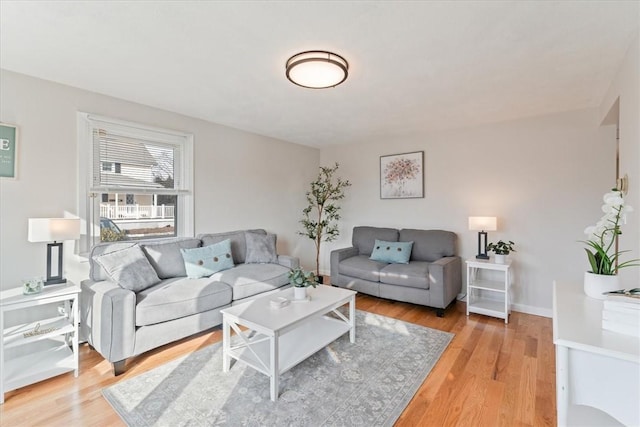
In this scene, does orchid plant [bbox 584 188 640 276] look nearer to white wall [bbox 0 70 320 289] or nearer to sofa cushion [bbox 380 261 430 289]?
sofa cushion [bbox 380 261 430 289]

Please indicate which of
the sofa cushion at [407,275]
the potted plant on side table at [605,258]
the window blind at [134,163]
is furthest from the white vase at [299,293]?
the window blind at [134,163]

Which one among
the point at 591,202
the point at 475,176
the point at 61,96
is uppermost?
the point at 61,96

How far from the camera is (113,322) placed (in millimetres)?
2189

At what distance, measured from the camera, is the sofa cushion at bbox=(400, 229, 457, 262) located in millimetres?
3873

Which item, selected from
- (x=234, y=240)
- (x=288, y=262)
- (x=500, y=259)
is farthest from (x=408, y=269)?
(x=234, y=240)

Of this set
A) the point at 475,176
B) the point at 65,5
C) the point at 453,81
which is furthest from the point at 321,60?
the point at 475,176

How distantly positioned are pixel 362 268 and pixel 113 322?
2.71 m

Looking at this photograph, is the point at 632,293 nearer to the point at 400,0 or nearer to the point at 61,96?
the point at 400,0

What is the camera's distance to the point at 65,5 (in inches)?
62.7

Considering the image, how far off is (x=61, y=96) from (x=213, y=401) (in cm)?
286

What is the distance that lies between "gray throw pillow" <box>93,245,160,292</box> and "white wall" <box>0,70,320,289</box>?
0.49m

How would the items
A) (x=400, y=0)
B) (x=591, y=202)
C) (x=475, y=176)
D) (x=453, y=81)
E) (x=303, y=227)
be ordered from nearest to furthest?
1. (x=400, y=0)
2. (x=453, y=81)
3. (x=591, y=202)
4. (x=475, y=176)
5. (x=303, y=227)

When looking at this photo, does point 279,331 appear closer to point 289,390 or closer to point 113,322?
point 289,390

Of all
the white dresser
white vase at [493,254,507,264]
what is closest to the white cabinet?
white vase at [493,254,507,264]
